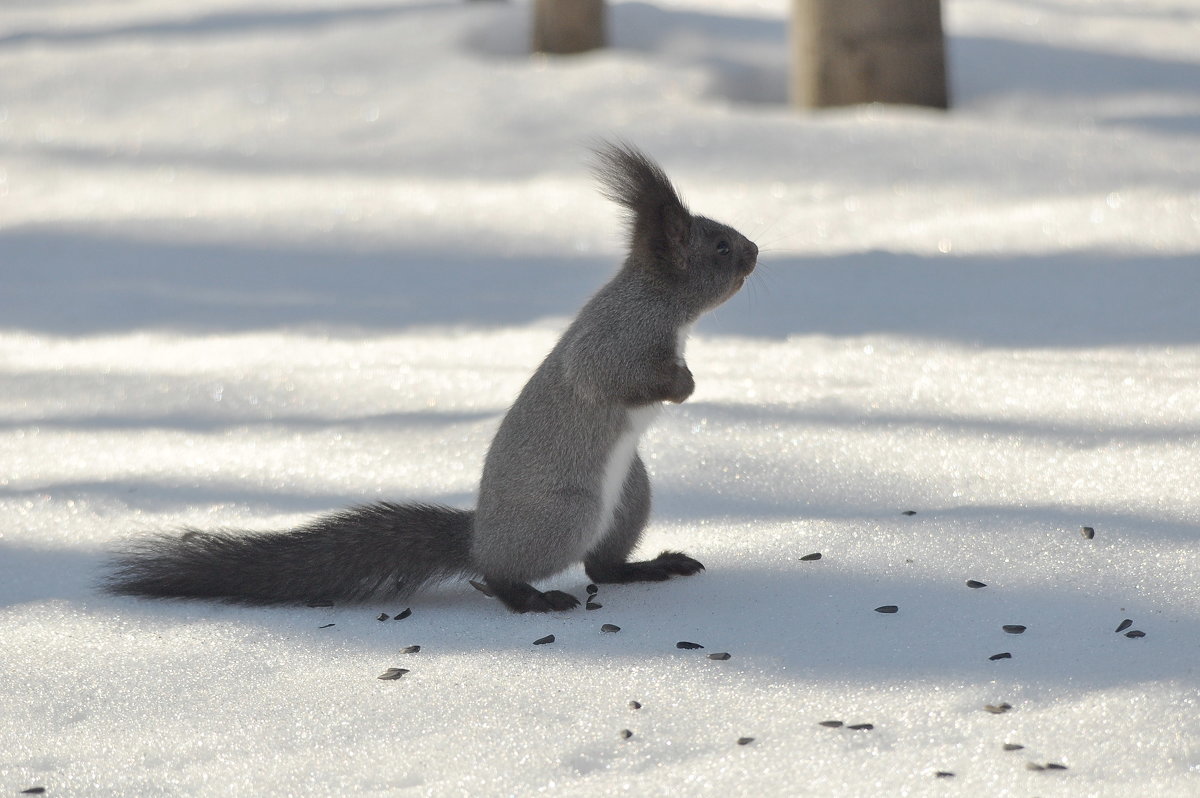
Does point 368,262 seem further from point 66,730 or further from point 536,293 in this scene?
point 66,730

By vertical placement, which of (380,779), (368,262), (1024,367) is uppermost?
(368,262)

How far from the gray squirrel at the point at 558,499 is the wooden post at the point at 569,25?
5.91 m

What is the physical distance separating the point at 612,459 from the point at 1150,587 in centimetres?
135

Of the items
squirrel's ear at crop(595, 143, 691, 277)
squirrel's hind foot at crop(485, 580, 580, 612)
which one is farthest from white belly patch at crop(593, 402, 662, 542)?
squirrel's ear at crop(595, 143, 691, 277)

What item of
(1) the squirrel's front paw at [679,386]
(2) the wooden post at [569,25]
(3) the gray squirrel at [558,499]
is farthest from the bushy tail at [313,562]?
(2) the wooden post at [569,25]

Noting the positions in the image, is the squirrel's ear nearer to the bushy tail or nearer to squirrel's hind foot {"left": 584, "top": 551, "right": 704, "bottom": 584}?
squirrel's hind foot {"left": 584, "top": 551, "right": 704, "bottom": 584}

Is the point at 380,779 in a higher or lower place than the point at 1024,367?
lower

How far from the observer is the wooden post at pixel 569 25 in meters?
9.50

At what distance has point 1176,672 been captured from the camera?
2.92 m

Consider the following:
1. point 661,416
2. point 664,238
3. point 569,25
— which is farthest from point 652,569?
point 569,25

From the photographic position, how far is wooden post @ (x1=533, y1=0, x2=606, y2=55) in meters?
9.50

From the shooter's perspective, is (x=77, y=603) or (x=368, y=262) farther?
(x=368, y=262)

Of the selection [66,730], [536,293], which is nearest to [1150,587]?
[66,730]

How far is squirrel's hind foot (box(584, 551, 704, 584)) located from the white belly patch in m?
0.18
